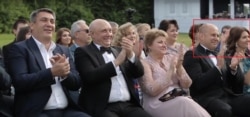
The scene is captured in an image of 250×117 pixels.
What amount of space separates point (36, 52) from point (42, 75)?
35cm

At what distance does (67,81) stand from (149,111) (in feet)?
4.27

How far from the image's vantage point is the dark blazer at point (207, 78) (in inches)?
249

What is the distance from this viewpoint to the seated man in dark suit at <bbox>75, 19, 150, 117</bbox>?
17.5ft

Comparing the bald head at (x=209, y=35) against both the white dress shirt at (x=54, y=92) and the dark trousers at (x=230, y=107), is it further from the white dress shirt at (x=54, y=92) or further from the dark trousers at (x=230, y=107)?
the white dress shirt at (x=54, y=92)

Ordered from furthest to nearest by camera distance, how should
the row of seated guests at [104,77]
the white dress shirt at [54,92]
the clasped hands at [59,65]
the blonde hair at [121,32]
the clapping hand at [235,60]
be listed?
the clapping hand at [235,60]
the blonde hair at [121,32]
the white dress shirt at [54,92]
the row of seated guests at [104,77]
the clasped hands at [59,65]

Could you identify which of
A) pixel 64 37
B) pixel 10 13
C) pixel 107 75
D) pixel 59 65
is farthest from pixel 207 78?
pixel 10 13

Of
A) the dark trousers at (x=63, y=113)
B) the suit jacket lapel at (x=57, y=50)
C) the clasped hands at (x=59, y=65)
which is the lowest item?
the dark trousers at (x=63, y=113)

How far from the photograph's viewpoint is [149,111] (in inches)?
234

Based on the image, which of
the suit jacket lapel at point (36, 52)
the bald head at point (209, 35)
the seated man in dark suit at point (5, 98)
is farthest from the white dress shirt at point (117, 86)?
the bald head at point (209, 35)

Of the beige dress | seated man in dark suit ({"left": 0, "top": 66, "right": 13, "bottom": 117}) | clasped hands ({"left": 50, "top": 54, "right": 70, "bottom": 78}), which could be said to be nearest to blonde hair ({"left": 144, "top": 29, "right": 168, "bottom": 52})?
the beige dress

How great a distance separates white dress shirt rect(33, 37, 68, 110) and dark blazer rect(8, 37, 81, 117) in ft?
0.18

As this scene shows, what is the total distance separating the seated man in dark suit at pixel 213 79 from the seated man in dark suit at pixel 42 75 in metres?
1.84

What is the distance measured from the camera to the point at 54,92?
506 centimetres

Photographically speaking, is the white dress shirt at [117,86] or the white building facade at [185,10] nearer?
the white dress shirt at [117,86]
